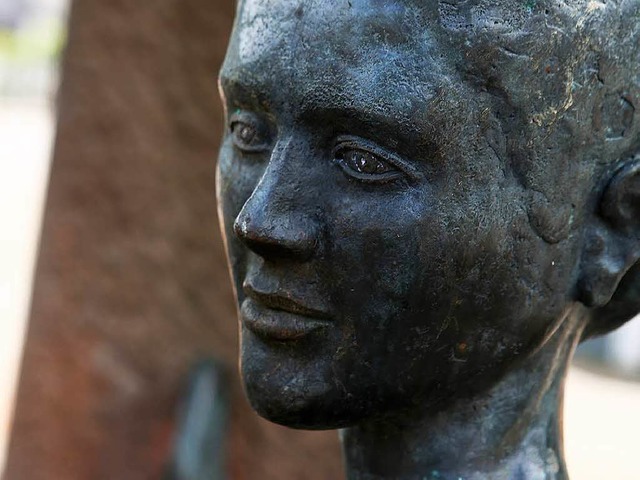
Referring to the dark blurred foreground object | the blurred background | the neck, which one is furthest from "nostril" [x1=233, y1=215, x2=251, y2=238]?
the dark blurred foreground object

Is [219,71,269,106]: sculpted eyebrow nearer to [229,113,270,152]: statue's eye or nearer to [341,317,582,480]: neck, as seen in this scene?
[229,113,270,152]: statue's eye

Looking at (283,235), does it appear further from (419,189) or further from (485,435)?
(485,435)

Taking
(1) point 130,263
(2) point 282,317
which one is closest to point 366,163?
(2) point 282,317

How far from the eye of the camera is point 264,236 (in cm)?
146

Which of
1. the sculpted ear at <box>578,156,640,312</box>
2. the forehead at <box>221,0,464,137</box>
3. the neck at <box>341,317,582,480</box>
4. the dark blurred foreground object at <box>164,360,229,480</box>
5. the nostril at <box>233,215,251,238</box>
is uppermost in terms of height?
the forehead at <box>221,0,464,137</box>

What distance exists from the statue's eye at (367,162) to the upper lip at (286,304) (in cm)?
18

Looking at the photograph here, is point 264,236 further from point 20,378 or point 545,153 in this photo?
point 20,378

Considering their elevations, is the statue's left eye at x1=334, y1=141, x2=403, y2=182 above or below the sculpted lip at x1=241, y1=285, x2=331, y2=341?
above

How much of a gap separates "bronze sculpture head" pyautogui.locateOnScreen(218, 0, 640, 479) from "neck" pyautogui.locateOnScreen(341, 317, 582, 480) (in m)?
0.05

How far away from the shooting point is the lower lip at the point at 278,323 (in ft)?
4.94

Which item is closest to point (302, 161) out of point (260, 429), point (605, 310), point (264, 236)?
point (264, 236)

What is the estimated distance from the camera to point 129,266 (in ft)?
11.0

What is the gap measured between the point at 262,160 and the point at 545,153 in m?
0.37

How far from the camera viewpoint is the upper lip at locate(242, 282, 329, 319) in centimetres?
150
